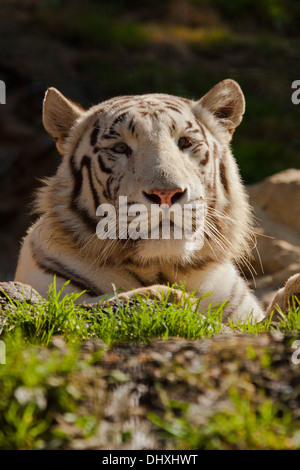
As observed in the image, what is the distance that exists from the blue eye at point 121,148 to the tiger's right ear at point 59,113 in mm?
457

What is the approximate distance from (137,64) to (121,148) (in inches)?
238

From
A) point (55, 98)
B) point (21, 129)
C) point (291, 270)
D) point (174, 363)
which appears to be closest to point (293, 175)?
point (291, 270)

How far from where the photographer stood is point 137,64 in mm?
9539

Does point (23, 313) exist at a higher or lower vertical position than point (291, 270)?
lower

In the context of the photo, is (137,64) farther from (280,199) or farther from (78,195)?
(78,195)

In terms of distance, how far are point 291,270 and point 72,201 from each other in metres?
2.31

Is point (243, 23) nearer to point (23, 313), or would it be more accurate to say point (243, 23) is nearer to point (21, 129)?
point (21, 129)

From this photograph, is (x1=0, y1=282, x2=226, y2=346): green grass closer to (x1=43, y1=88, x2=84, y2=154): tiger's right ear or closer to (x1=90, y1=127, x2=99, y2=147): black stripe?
(x1=90, y1=127, x2=99, y2=147): black stripe

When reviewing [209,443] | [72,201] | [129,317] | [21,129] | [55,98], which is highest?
[21,129]

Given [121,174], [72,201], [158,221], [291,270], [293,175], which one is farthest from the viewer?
[293,175]

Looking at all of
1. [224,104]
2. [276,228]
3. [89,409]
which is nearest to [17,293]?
[89,409]

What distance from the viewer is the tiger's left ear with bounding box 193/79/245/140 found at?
4.13 metres

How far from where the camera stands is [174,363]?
92.8 inches

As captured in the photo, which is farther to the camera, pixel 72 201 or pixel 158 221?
pixel 72 201
